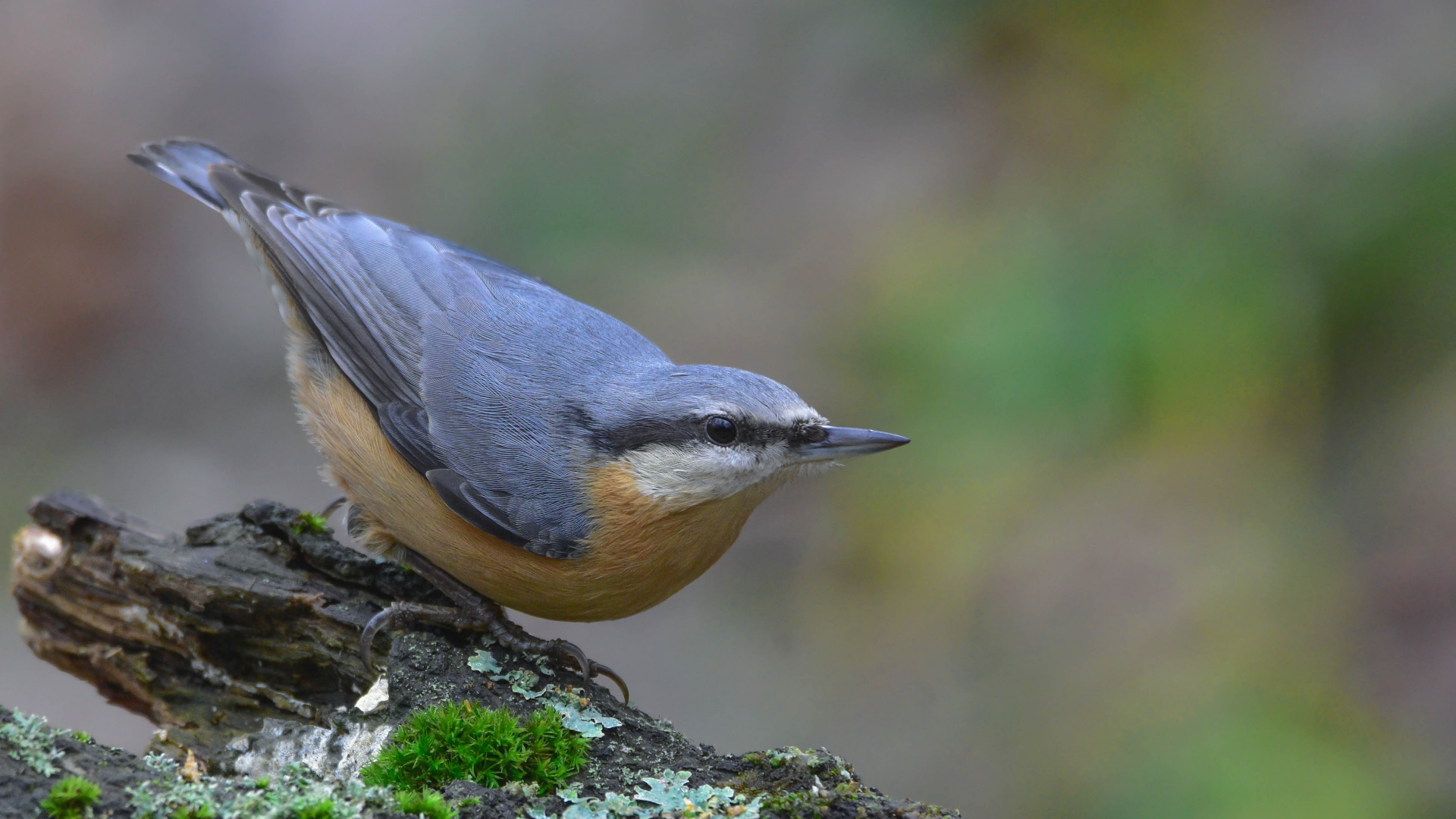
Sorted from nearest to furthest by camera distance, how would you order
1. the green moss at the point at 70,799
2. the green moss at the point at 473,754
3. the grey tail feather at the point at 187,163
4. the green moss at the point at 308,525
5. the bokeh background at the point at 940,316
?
the green moss at the point at 70,799, the green moss at the point at 473,754, the green moss at the point at 308,525, the grey tail feather at the point at 187,163, the bokeh background at the point at 940,316

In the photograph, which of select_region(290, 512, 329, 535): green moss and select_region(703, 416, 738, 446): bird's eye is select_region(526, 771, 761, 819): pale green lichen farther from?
select_region(290, 512, 329, 535): green moss

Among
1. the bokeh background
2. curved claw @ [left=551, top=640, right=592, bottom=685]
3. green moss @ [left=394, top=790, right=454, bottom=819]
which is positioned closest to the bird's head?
curved claw @ [left=551, top=640, right=592, bottom=685]

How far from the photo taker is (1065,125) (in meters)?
5.72

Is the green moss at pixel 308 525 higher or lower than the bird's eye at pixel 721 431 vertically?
lower

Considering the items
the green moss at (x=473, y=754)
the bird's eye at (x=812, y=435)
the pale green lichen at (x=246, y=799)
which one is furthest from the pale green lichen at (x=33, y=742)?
the bird's eye at (x=812, y=435)

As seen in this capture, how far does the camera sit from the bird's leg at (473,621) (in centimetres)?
318

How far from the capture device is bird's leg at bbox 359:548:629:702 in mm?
3180

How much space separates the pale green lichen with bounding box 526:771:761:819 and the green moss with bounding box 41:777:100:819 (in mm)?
874

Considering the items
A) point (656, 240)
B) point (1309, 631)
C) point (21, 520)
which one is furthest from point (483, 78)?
point (1309, 631)

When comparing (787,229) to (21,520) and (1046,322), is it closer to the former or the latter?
(1046,322)

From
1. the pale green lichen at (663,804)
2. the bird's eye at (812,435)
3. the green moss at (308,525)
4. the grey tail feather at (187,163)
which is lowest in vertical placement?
the pale green lichen at (663,804)

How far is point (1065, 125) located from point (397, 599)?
429 centimetres

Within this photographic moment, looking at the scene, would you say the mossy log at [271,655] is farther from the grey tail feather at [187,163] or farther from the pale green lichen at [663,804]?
the grey tail feather at [187,163]

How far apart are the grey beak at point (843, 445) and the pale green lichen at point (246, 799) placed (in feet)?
5.02
